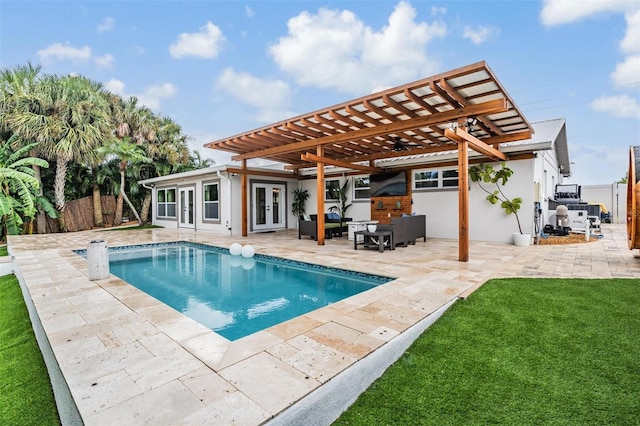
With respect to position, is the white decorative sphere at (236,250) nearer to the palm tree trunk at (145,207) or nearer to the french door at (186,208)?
the french door at (186,208)

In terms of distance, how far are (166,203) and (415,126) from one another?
1551 centimetres

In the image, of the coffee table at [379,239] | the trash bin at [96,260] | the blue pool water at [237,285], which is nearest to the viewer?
the blue pool water at [237,285]

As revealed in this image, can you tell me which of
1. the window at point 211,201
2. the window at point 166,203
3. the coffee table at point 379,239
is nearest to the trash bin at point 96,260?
the coffee table at point 379,239

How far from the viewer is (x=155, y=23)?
15703 mm

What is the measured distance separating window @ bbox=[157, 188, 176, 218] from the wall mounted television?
36.5ft

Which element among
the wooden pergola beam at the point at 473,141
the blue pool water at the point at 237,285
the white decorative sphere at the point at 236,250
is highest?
the wooden pergola beam at the point at 473,141

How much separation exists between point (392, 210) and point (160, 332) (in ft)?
36.7

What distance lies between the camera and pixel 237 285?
248 inches

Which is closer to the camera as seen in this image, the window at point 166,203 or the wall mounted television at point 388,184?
the wall mounted television at point 388,184

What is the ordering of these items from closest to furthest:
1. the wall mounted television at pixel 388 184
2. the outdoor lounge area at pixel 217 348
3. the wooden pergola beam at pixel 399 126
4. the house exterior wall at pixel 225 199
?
the outdoor lounge area at pixel 217 348 < the wooden pergola beam at pixel 399 126 < the wall mounted television at pixel 388 184 < the house exterior wall at pixel 225 199

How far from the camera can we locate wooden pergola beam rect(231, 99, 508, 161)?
6742 mm

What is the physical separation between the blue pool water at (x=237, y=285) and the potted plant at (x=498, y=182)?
265 inches

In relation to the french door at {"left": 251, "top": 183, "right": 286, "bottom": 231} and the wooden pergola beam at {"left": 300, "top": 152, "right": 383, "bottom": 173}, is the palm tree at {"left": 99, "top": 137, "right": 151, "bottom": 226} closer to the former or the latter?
the french door at {"left": 251, "top": 183, "right": 286, "bottom": 231}

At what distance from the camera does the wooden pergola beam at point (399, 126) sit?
22.1 ft
